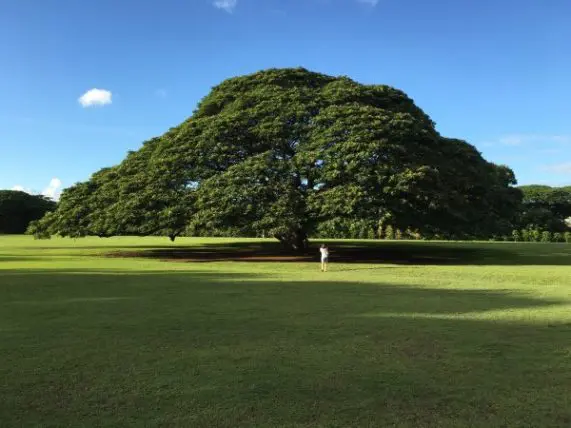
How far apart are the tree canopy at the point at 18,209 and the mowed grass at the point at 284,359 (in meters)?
101

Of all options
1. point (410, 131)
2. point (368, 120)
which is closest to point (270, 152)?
point (368, 120)

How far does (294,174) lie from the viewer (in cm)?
2858

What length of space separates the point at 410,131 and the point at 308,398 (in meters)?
25.5

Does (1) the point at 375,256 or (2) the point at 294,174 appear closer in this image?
(2) the point at 294,174

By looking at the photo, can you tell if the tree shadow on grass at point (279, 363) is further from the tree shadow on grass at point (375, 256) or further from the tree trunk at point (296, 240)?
the tree trunk at point (296, 240)

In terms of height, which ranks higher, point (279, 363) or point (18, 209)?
point (18, 209)

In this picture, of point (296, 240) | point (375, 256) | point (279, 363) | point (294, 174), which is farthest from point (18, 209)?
point (279, 363)

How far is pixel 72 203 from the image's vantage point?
34.4m

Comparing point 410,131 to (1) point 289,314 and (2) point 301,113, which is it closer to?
(2) point 301,113

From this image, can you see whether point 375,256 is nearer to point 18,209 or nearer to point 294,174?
point 294,174

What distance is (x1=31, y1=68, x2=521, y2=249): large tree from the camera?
1045 inches

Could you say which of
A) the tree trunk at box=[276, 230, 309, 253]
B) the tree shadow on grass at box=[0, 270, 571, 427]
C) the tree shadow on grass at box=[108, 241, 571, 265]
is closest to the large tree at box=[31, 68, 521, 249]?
the tree trunk at box=[276, 230, 309, 253]

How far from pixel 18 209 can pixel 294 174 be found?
305ft

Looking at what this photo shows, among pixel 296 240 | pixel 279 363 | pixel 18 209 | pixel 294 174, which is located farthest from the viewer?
pixel 18 209
